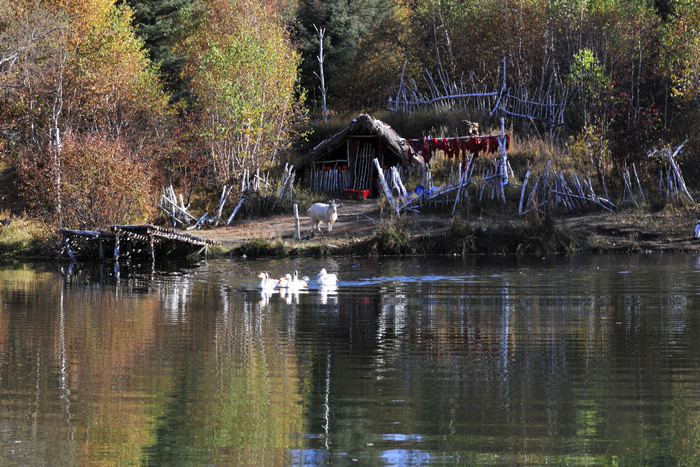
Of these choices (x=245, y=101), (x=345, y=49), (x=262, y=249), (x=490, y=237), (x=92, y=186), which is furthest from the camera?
(x=345, y=49)

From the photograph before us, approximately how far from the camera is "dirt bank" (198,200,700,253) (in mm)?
34281

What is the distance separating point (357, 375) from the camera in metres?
13.1

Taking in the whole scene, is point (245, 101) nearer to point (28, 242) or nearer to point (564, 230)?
point (28, 242)

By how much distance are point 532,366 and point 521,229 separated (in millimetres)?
21379

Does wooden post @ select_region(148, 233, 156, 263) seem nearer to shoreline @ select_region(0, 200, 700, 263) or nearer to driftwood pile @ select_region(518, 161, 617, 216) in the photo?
shoreline @ select_region(0, 200, 700, 263)

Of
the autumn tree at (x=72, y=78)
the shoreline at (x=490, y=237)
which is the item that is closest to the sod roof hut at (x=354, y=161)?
the shoreline at (x=490, y=237)

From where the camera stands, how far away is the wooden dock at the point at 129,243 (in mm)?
34375

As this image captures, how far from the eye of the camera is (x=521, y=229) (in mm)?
34562

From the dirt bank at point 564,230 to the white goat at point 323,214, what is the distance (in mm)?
437

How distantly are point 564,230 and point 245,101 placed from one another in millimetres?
17139

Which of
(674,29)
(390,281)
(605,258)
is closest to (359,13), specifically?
(674,29)

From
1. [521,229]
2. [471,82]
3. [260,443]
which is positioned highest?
[471,82]

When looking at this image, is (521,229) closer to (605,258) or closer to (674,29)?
(605,258)

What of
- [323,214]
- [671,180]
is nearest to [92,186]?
[323,214]
